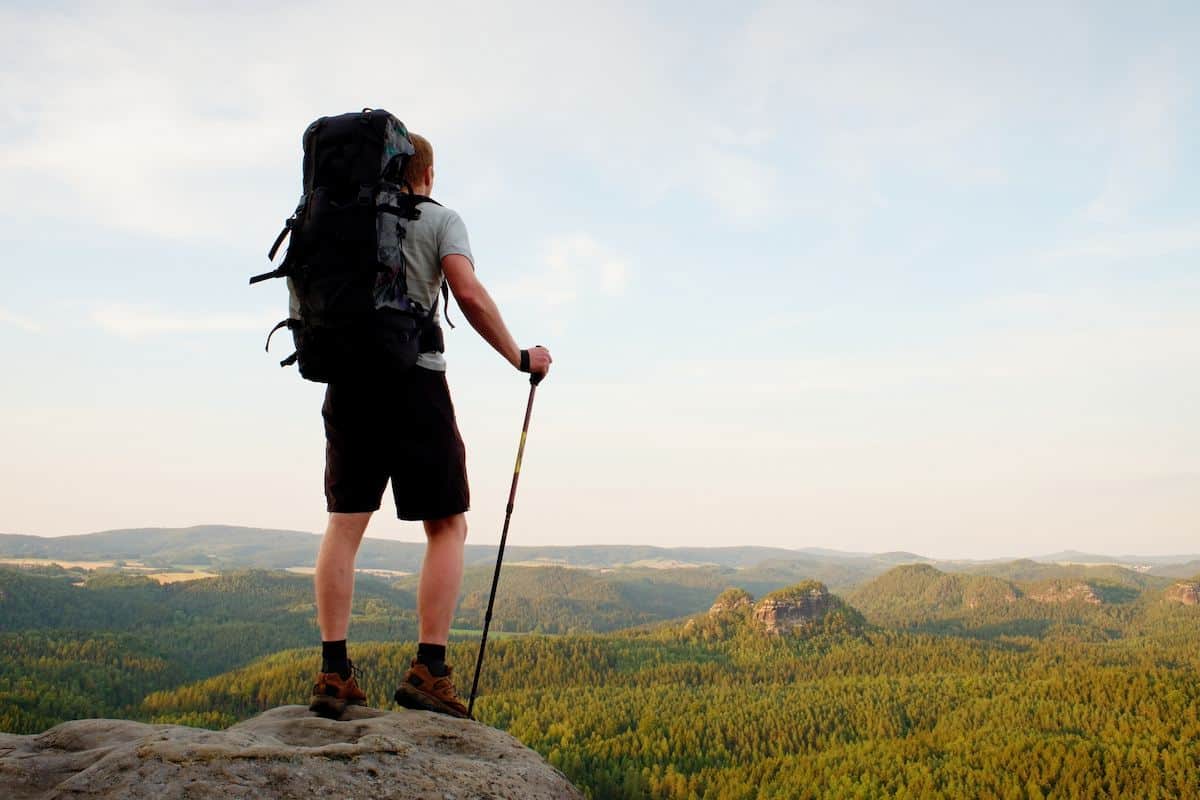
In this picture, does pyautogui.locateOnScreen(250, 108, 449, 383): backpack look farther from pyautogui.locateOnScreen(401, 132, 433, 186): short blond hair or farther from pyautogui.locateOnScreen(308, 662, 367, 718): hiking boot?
pyautogui.locateOnScreen(308, 662, 367, 718): hiking boot

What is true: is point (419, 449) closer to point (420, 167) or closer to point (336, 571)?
point (336, 571)

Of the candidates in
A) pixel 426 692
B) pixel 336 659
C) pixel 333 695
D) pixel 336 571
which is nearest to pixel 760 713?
pixel 426 692

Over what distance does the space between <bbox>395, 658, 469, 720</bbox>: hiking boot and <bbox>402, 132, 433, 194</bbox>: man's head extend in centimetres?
448

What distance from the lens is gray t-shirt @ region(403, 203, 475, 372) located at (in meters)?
6.71

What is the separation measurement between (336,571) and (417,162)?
3811mm

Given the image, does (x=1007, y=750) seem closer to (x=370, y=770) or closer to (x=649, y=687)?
(x=649, y=687)

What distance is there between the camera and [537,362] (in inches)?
286

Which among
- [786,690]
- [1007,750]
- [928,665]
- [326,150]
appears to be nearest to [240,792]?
[326,150]

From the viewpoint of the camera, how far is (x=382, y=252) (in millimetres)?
6340

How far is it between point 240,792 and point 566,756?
373 feet

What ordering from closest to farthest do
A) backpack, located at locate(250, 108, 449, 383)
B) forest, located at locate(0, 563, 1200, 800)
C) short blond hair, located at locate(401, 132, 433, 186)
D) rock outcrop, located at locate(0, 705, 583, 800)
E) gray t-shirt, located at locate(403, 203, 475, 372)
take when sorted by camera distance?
1. rock outcrop, located at locate(0, 705, 583, 800)
2. backpack, located at locate(250, 108, 449, 383)
3. gray t-shirt, located at locate(403, 203, 475, 372)
4. short blond hair, located at locate(401, 132, 433, 186)
5. forest, located at locate(0, 563, 1200, 800)

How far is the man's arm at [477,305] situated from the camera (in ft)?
22.0

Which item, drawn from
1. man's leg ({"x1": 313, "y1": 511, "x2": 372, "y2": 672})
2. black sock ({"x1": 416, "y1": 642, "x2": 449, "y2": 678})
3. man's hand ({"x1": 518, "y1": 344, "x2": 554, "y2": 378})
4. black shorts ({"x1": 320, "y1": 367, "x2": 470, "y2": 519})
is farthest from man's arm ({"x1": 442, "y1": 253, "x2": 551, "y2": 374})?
black sock ({"x1": 416, "y1": 642, "x2": 449, "y2": 678})

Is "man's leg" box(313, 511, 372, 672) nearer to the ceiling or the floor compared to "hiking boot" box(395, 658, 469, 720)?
nearer to the ceiling
